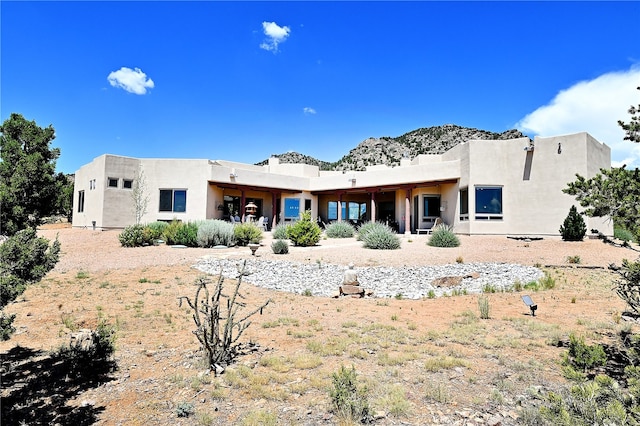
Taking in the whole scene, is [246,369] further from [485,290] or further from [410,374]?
[485,290]

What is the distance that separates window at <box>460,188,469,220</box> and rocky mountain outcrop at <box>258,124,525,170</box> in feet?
126

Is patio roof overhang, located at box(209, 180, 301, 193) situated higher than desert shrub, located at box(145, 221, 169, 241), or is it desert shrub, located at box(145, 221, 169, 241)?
patio roof overhang, located at box(209, 180, 301, 193)

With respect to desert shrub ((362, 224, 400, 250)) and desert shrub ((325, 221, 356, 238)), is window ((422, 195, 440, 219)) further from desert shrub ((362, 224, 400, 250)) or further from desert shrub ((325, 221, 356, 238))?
desert shrub ((362, 224, 400, 250))

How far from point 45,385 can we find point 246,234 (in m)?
13.5

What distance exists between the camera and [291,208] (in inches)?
1060

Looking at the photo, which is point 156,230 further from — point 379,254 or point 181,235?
point 379,254

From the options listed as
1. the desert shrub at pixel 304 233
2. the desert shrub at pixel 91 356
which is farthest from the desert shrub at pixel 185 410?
the desert shrub at pixel 304 233

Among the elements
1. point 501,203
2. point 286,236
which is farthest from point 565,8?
point 286,236

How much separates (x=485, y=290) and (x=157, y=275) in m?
9.84

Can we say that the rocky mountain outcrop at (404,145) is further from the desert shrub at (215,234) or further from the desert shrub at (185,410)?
the desert shrub at (185,410)

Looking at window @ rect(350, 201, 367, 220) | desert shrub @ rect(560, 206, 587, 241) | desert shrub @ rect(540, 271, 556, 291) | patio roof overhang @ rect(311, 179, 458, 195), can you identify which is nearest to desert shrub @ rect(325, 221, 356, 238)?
patio roof overhang @ rect(311, 179, 458, 195)

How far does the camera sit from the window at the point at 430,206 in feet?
73.3

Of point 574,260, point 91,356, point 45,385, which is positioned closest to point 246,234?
point 91,356

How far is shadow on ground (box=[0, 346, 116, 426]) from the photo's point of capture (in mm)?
3271
